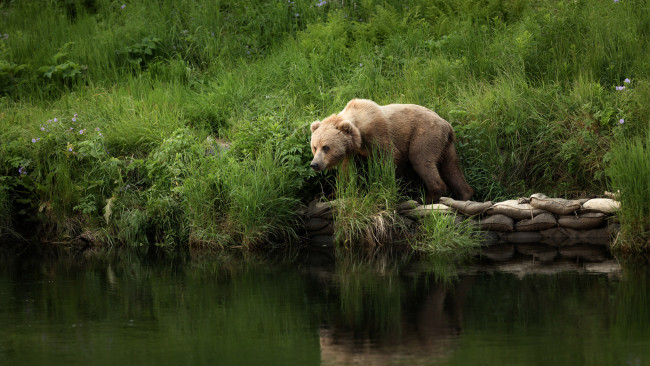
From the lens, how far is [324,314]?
5805mm

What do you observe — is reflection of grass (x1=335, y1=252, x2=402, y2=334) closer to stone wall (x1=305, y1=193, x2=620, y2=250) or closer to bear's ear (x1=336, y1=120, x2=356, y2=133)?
stone wall (x1=305, y1=193, x2=620, y2=250)

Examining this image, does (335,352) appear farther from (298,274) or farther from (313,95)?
(313,95)

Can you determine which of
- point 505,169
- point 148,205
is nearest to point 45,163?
point 148,205

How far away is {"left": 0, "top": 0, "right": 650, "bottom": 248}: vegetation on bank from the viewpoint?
29.1ft

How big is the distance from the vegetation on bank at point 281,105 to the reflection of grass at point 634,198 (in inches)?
0.8

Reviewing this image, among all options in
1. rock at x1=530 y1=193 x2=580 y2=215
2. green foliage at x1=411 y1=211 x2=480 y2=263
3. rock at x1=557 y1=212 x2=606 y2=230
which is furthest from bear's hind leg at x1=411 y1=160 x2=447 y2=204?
rock at x1=557 y1=212 x2=606 y2=230

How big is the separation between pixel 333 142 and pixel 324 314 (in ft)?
9.39

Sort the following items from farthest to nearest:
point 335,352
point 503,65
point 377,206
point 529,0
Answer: point 529,0, point 503,65, point 377,206, point 335,352

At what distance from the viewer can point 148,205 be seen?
8.97 meters

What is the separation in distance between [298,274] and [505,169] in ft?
10.7

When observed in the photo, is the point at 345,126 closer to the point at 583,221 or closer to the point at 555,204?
the point at 555,204

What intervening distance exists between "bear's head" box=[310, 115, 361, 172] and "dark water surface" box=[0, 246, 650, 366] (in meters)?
1.11

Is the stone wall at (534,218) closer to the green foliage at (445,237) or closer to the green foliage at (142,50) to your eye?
the green foliage at (445,237)

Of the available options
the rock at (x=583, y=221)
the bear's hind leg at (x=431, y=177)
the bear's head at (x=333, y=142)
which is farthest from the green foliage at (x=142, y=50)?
the rock at (x=583, y=221)
